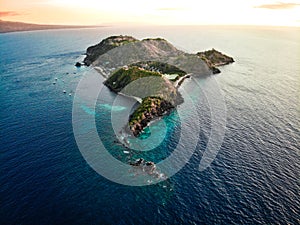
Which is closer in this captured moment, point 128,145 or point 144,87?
point 128,145

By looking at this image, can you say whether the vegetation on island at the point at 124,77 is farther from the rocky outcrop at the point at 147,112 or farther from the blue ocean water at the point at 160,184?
the blue ocean water at the point at 160,184

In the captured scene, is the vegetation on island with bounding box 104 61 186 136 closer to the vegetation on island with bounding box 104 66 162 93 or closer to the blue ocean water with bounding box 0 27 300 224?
the vegetation on island with bounding box 104 66 162 93

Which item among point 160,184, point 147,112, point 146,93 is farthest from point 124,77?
point 160,184

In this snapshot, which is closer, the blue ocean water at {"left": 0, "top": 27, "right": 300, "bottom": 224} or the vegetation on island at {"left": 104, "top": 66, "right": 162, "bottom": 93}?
the blue ocean water at {"left": 0, "top": 27, "right": 300, "bottom": 224}

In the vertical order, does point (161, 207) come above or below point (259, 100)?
above

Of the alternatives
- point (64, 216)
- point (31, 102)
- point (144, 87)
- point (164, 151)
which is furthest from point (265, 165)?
point (31, 102)

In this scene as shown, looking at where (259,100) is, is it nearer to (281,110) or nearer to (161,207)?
(281,110)

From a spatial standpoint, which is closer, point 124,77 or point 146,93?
point 146,93

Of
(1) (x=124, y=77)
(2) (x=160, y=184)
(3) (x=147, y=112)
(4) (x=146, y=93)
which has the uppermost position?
(2) (x=160, y=184)

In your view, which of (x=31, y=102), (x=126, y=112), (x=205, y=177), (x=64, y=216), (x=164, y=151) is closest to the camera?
(x=64, y=216)

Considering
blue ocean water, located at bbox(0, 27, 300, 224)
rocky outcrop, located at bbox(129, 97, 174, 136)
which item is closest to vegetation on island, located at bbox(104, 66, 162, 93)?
rocky outcrop, located at bbox(129, 97, 174, 136)

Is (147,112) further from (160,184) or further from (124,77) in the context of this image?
(124,77)
